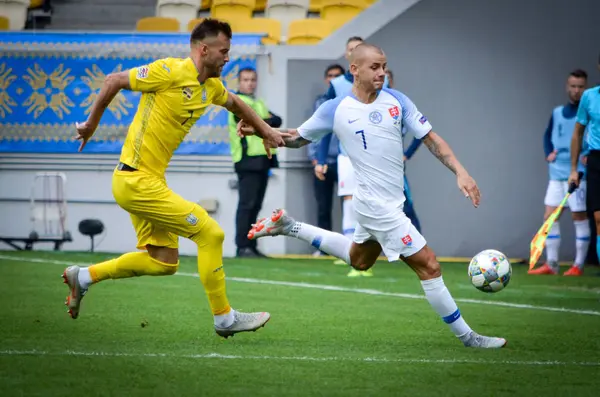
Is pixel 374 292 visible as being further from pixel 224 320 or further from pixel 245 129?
pixel 224 320

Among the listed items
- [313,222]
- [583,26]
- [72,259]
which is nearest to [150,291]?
[72,259]

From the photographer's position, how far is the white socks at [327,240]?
8.65 metres

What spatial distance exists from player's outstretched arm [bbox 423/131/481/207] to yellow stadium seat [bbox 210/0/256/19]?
1053 centimetres

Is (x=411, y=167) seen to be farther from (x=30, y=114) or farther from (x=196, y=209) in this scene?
(x=196, y=209)

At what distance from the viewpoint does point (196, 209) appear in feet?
26.1

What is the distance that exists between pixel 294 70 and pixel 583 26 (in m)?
4.09

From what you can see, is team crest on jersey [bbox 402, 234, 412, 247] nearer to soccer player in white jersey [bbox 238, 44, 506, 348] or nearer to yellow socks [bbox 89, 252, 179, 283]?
soccer player in white jersey [bbox 238, 44, 506, 348]

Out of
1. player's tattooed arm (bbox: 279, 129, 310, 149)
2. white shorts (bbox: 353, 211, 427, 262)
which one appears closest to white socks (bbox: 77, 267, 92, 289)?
player's tattooed arm (bbox: 279, 129, 310, 149)

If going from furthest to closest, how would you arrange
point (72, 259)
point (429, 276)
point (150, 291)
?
point (72, 259) < point (150, 291) < point (429, 276)

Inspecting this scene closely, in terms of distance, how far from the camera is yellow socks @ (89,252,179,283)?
26.9ft

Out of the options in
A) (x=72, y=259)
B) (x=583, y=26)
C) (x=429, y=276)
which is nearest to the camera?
(x=429, y=276)

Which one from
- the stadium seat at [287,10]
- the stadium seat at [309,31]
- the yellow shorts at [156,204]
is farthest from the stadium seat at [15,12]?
the yellow shorts at [156,204]

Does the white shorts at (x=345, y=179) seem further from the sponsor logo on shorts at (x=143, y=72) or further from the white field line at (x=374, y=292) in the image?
the sponsor logo on shorts at (x=143, y=72)

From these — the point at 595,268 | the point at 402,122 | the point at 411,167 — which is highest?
the point at 402,122
